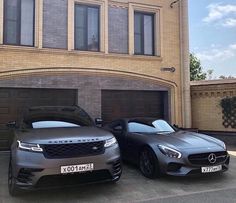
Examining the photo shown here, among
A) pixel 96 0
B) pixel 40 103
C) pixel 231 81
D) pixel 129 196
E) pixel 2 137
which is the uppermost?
pixel 96 0

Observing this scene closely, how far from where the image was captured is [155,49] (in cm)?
1287

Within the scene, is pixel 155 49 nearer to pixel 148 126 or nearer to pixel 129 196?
pixel 148 126

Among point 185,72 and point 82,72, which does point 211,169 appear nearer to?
point 82,72

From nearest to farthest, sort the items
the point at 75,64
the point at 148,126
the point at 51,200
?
the point at 51,200 → the point at 148,126 → the point at 75,64

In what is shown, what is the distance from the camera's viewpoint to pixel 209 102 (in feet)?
43.3

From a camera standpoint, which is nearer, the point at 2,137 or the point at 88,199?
the point at 88,199

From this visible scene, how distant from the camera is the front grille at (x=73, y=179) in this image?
5195 millimetres

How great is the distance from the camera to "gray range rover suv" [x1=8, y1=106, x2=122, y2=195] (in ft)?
16.8

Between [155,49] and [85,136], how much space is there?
7929 mm

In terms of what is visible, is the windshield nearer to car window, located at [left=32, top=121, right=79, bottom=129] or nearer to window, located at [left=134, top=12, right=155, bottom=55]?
car window, located at [left=32, top=121, right=79, bottom=129]

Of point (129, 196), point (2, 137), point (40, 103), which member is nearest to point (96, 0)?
point (40, 103)

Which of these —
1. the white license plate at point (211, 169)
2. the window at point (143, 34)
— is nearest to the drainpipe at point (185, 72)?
the window at point (143, 34)

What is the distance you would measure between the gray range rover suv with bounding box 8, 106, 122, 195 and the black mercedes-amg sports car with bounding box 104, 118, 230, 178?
1.21 meters

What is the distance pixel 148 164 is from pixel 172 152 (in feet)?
Answer: 2.27
